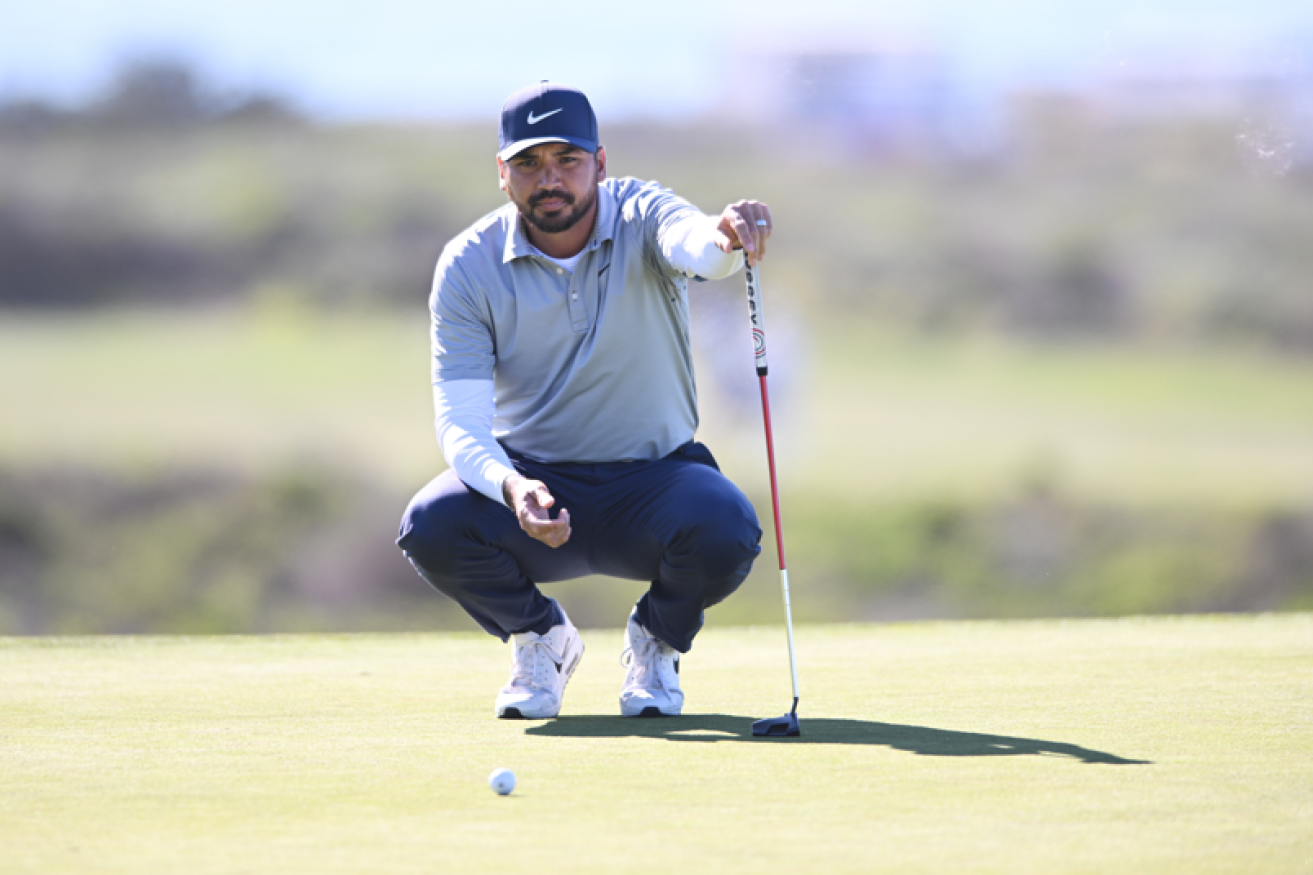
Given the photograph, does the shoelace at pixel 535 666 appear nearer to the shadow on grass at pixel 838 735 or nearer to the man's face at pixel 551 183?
the shadow on grass at pixel 838 735

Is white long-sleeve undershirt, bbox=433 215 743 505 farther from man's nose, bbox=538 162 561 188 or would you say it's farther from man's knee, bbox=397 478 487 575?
man's nose, bbox=538 162 561 188

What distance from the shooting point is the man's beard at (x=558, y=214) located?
3.35 metres

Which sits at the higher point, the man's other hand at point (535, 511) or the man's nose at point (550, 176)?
the man's nose at point (550, 176)

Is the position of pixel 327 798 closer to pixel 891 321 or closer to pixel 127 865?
pixel 127 865

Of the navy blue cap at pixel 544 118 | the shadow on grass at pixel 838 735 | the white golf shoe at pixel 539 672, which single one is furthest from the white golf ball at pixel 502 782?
the navy blue cap at pixel 544 118

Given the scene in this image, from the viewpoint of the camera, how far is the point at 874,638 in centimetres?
484

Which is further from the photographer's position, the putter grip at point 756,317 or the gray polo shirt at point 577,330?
the gray polo shirt at point 577,330

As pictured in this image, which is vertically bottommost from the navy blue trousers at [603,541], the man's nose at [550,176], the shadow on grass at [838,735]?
the shadow on grass at [838,735]

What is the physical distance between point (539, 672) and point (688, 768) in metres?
0.79

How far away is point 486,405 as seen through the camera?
11.0 feet

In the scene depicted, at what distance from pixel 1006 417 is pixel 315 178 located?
8.24 metres

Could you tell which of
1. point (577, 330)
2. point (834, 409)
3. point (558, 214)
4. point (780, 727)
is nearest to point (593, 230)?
point (558, 214)

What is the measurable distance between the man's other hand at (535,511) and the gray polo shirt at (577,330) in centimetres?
37

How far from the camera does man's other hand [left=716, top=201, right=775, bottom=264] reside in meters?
2.99
